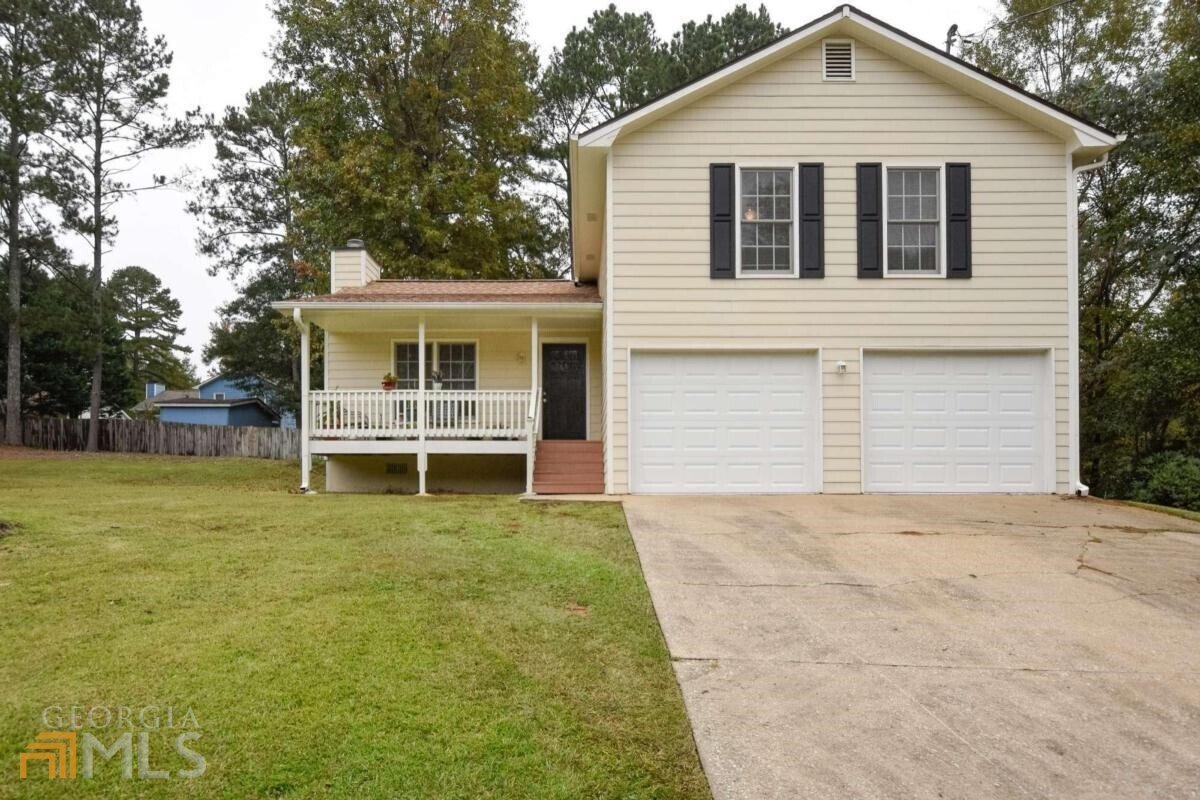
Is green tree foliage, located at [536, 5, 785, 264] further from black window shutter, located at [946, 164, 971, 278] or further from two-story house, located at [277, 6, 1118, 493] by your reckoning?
black window shutter, located at [946, 164, 971, 278]

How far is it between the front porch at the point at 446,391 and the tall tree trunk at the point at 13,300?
53.1 ft

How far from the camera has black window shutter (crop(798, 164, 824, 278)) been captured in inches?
383

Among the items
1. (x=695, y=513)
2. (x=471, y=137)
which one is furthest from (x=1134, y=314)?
(x=471, y=137)

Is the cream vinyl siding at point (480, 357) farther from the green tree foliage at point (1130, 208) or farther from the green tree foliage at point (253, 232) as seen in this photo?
the green tree foliage at point (253, 232)

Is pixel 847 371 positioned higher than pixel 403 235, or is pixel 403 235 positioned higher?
pixel 403 235

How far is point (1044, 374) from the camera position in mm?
9680

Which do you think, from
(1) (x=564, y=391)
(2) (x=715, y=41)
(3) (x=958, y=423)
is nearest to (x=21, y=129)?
(1) (x=564, y=391)

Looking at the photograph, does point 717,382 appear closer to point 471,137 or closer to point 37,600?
point 37,600

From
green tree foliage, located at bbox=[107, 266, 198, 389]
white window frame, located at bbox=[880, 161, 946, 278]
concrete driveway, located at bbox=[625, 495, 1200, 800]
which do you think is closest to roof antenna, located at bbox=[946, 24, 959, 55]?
white window frame, located at bbox=[880, 161, 946, 278]

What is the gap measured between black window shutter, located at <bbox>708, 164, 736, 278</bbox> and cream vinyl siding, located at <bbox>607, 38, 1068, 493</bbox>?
128mm

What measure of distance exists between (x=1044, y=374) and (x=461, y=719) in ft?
32.1

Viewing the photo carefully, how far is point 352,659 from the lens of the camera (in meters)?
3.42

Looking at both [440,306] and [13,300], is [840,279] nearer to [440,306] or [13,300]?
[440,306]

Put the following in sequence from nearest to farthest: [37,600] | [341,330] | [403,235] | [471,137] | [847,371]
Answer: [37,600]
[847,371]
[341,330]
[403,235]
[471,137]
